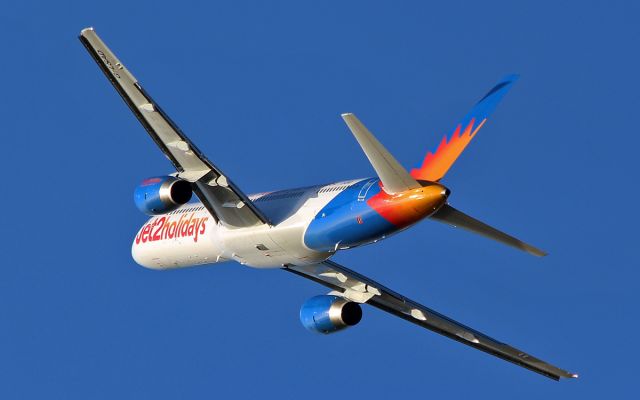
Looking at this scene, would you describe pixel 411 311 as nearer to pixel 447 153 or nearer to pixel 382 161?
pixel 447 153

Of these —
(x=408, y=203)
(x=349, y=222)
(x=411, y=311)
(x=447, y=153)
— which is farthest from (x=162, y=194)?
(x=411, y=311)

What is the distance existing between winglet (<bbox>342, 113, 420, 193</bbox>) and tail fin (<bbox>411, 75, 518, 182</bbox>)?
3.14ft

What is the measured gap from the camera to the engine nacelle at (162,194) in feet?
165

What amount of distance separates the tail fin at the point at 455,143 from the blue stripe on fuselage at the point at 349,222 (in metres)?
1.57

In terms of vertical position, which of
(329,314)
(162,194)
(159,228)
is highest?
(159,228)

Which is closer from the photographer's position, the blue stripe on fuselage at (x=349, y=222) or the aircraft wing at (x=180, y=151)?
the aircraft wing at (x=180, y=151)

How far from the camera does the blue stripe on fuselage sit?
48156 millimetres

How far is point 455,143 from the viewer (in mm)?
47594

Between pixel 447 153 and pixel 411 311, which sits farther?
pixel 411 311

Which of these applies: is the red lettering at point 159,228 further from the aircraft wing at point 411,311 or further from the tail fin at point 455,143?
the tail fin at point 455,143

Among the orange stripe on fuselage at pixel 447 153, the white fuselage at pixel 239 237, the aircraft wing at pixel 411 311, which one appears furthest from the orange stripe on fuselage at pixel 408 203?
the aircraft wing at pixel 411 311

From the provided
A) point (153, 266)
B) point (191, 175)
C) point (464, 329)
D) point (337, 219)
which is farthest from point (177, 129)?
point (464, 329)

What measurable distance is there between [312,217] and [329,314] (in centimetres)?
591

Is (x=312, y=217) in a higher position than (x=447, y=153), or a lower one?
lower
